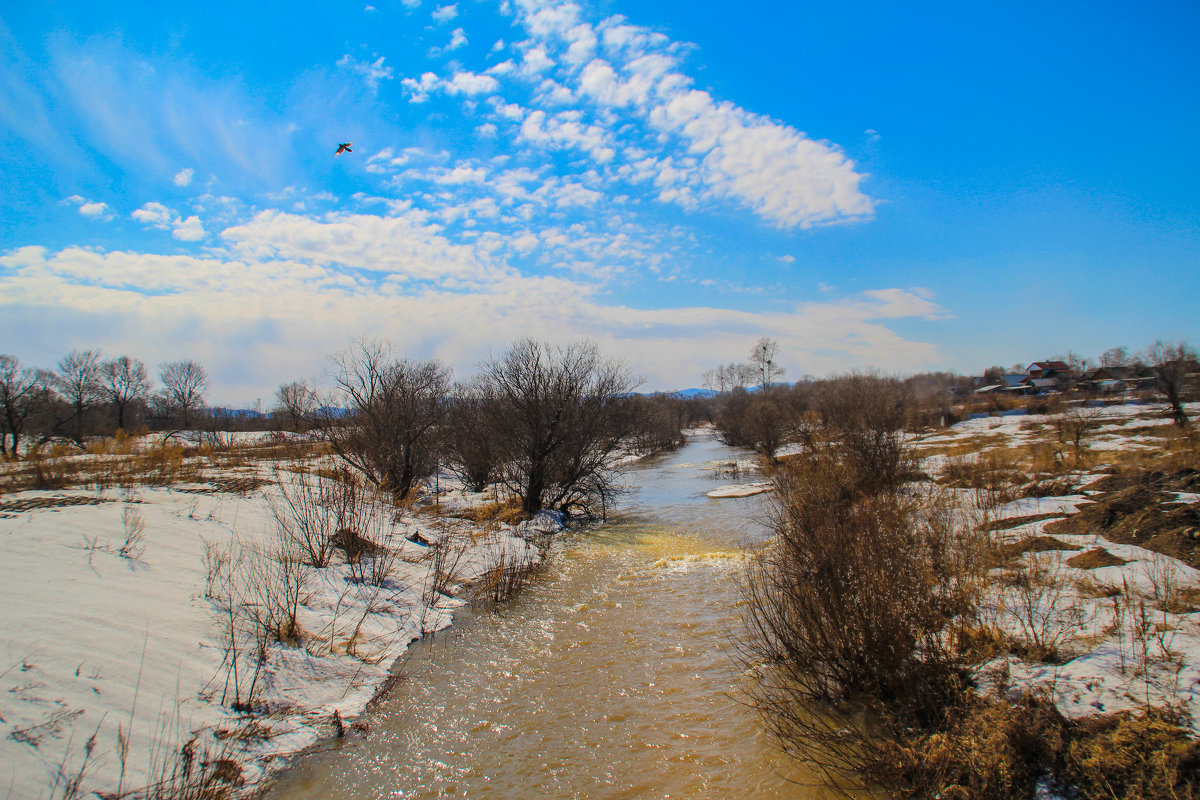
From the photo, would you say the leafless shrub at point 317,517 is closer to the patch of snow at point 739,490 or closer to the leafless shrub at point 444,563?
the leafless shrub at point 444,563

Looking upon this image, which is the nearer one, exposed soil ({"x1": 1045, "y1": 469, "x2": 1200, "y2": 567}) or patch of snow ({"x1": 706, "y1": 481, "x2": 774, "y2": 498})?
exposed soil ({"x1": 1045, "y1": 469, "x2": 1200, "y2": 567})

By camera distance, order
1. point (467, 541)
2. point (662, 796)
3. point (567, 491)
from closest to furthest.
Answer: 1. point (662, 796)
2. point (467, 541)
3. point (567, 491)

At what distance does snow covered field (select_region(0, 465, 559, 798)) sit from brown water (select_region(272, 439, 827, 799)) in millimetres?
755

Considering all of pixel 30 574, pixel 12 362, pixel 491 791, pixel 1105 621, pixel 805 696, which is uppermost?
pixel 12 362

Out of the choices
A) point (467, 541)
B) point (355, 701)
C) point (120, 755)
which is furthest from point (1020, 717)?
point (467, 541)

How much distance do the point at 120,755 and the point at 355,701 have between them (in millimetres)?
2527

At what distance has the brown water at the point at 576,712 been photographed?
202 inches

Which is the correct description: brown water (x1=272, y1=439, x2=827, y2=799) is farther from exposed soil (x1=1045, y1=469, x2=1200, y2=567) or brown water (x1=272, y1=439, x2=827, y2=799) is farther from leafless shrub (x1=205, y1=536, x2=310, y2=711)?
exposed soil (x1=1045, y1=469, x2=1200, y2=567)

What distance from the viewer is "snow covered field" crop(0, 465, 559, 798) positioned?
178 inches

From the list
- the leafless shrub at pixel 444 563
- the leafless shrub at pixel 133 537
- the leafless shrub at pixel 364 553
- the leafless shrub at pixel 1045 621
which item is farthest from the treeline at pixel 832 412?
the leafless shrub at pixel 133 537

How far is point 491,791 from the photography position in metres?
5.07

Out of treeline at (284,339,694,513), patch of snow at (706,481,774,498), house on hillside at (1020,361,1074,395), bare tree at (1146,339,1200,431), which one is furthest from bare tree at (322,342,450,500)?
house on hillside at (1020,361,1074,395)

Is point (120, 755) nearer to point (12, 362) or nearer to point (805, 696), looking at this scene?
point (805, 696)

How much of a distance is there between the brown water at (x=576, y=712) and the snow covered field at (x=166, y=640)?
755 millimetres
